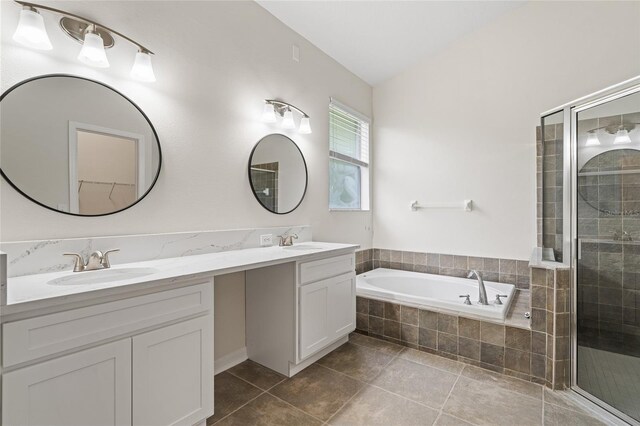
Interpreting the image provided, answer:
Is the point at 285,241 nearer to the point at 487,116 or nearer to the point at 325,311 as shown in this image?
the point at 325,311

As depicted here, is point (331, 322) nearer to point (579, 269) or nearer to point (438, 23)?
point (579, 269)

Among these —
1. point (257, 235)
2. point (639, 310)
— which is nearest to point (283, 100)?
point (257, 235)

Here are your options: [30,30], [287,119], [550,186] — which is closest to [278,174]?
[287,119]

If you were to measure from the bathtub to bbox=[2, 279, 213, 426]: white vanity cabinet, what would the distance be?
1.65 metres

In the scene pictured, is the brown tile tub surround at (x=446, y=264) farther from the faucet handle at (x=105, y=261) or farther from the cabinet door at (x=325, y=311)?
the faucet handle at (x=105, y=261)

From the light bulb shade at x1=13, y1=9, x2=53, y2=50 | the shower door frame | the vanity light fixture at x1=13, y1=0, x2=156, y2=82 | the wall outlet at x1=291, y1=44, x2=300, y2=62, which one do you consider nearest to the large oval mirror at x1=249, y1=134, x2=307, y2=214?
the wall outlet at x1=291, y1=44, x2=300, y2=62

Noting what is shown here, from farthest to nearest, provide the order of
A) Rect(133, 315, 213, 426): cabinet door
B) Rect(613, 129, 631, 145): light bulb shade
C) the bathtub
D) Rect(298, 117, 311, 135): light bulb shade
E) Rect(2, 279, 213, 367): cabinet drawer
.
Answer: Rect(298, 117, 311, 135): light bulb shade, the bathtub, Rect(613, 129, 631, 145): light bulb shade, Rect(133, 315, 213, 426): cabinet door, Rect(2, 279, 213, 367): cabinet drawer

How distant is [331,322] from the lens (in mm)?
2234

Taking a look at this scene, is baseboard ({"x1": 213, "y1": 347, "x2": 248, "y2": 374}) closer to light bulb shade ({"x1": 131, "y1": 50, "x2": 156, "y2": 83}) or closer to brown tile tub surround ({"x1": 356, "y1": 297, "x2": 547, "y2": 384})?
brown tile tub surround ({"x1": 356, "y1": 297, "x2": 547, "y2": 384})

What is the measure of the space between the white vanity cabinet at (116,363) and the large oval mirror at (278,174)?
1086 mm

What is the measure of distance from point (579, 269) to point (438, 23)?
240cm

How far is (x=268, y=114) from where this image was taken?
7.68 feet

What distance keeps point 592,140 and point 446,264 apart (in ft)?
5.48

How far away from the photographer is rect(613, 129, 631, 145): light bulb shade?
1.86m
